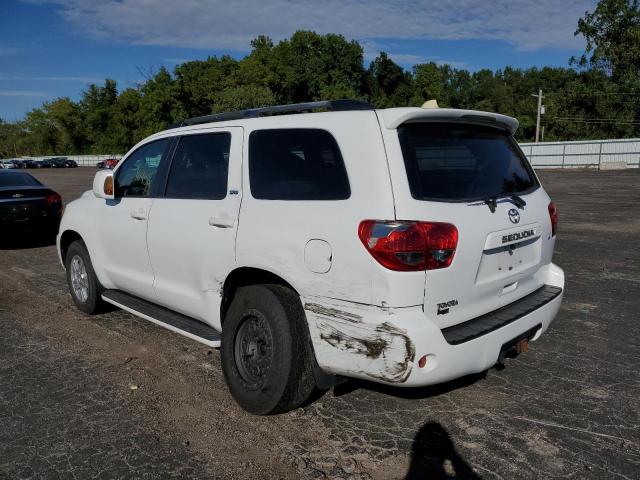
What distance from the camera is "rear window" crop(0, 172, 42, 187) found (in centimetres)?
993

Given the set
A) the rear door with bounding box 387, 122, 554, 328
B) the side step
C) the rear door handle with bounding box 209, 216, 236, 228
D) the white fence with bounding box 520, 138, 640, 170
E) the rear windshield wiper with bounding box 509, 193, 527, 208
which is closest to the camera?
the rear door with bounding box 387, 122, 554, 328

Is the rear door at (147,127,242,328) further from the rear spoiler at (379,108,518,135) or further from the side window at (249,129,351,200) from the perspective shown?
the rear spoiler at (379,108,518,135)

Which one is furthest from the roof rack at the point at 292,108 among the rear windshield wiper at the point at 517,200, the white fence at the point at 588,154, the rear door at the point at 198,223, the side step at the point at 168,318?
the white fence at the point at 588,154

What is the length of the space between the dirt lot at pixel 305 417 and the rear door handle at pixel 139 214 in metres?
1.13

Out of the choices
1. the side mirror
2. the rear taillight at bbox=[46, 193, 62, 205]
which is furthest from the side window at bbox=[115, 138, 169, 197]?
the rear taillight at bbox=[46, 193, 62, 205]

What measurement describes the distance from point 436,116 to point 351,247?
937mm

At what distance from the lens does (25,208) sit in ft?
31.0

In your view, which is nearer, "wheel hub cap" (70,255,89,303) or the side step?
the side step

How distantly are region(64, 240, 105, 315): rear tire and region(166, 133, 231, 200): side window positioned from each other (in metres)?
1.63

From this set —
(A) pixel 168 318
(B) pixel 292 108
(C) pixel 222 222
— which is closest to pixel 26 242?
(A) pixel 168 318

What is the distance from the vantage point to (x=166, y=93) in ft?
249

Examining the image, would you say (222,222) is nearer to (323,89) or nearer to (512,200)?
(512,200)

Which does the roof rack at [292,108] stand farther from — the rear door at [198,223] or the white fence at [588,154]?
the white fence at [588,154]

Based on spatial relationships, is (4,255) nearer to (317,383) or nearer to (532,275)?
(317,383)
